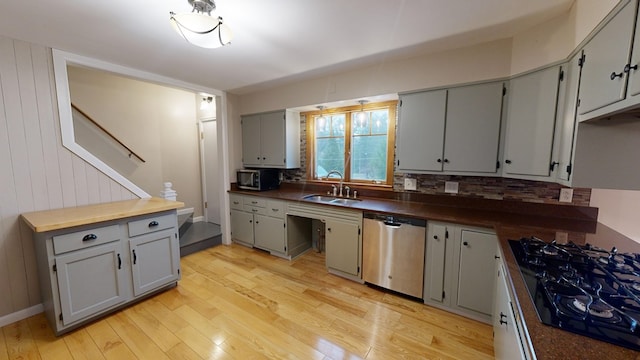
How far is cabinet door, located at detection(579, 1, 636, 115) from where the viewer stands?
1058 millimetres

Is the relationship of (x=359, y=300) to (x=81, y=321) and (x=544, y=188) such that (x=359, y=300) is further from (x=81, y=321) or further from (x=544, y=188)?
(x=81, y=321)

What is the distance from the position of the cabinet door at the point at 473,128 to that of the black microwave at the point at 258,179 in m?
2.46

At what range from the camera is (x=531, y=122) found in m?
1.90

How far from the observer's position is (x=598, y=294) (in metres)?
0.95

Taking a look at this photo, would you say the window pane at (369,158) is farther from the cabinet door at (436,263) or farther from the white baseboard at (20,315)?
the white baseboard at (20,315)

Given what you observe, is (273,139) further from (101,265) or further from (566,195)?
(566,195)

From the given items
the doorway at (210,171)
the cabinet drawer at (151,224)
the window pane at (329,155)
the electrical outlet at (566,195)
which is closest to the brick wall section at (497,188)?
the electrical outlet at (566,195)

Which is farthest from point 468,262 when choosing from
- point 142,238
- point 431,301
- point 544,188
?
point 142,238

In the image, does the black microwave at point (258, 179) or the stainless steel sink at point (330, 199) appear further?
the black microwave at point (258, 179)

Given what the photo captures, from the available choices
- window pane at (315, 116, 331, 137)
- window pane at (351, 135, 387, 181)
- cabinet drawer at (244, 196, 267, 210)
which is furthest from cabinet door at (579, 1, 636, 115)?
cabinet drawer at (244, 196, 267, 210)

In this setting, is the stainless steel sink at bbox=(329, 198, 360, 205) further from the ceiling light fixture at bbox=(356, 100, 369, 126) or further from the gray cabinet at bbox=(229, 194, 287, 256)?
the ceiling light fixture at bbox=(356, 100, 369, 126)

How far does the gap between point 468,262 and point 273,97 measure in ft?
10.2

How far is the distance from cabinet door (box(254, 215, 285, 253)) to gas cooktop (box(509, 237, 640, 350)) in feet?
8.36

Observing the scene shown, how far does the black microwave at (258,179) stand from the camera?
3680 mm
